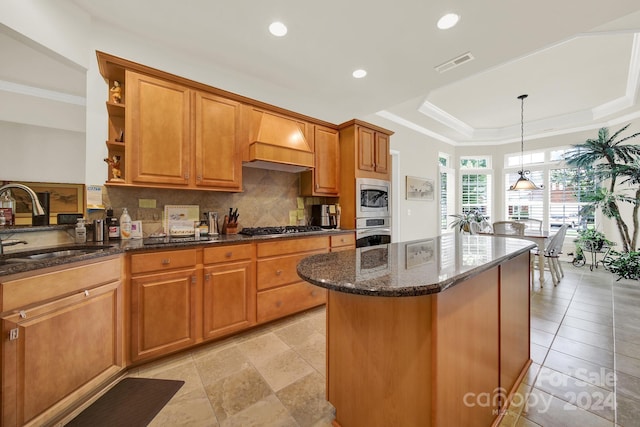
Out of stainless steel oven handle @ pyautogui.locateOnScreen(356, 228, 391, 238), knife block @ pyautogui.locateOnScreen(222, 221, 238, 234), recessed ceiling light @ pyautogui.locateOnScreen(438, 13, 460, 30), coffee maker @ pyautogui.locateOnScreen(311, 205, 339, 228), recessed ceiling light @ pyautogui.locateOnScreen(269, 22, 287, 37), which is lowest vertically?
stainless steel oven handle @ pyautogui.locateOnScreen(356, 228, 391, 238)

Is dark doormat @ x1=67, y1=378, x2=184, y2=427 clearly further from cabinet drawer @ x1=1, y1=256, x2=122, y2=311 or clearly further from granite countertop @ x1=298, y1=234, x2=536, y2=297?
granite countertop @ x1=298, y1=234, x2=536, y2=297

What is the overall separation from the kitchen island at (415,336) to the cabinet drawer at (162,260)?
3.96 ft

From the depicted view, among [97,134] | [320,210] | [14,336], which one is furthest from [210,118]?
[14,336]

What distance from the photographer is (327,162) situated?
3.35 meters

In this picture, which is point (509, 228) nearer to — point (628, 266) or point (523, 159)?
point (628, 266)

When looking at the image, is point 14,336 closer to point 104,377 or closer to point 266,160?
point 104,377

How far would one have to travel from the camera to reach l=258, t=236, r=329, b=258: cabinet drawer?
2.41m

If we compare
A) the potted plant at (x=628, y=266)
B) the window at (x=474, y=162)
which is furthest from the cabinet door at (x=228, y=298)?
the window at (x=474, y=162)

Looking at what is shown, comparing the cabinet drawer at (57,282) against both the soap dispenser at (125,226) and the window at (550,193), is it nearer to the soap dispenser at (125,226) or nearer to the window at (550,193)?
the soap dispenser at (125,226)

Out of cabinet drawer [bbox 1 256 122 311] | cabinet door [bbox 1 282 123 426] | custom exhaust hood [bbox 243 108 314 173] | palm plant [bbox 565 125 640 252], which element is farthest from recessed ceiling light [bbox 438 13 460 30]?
palm plant [bbox 565 125 640 252]

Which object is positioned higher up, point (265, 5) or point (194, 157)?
point (265, 5)

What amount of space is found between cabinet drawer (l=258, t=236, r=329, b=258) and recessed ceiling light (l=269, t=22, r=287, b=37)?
75.0 inches

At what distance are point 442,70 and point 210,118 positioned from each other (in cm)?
256

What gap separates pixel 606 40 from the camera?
280 cm
